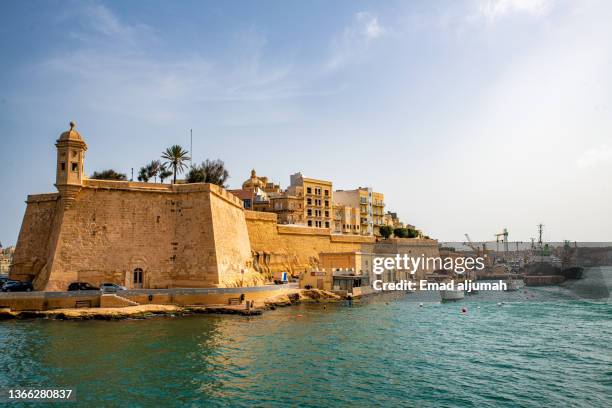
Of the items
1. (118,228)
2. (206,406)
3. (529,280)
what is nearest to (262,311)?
(118,228)

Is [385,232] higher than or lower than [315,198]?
lower

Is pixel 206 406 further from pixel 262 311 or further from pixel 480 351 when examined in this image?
pixel 262 311

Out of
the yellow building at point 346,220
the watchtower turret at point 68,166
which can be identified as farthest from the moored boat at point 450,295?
the watchtower turret at point 68,166

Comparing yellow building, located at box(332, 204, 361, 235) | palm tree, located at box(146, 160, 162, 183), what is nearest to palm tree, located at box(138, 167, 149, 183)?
palm tree, located at box(146, 160, 162, 183)

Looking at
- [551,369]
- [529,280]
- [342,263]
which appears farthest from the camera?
[529,280]

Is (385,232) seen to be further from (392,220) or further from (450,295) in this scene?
(450,295)

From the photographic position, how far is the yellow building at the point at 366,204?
7744cm

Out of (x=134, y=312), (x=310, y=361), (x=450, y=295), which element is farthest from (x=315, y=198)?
(x=310, y=361)

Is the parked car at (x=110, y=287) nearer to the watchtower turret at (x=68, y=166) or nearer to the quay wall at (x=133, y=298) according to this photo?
the quay wall at (x=133, y=298)

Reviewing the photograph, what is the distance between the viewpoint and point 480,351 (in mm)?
21859

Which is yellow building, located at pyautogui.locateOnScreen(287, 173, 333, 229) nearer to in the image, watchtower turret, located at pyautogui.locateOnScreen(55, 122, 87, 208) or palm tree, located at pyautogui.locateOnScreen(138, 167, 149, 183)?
palm tree, located at pyautogui.locateOnScreen(138, 167, 149, 183)

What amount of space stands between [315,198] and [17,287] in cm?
4318

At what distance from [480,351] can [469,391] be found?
6.92 m

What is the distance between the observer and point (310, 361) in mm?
19000
